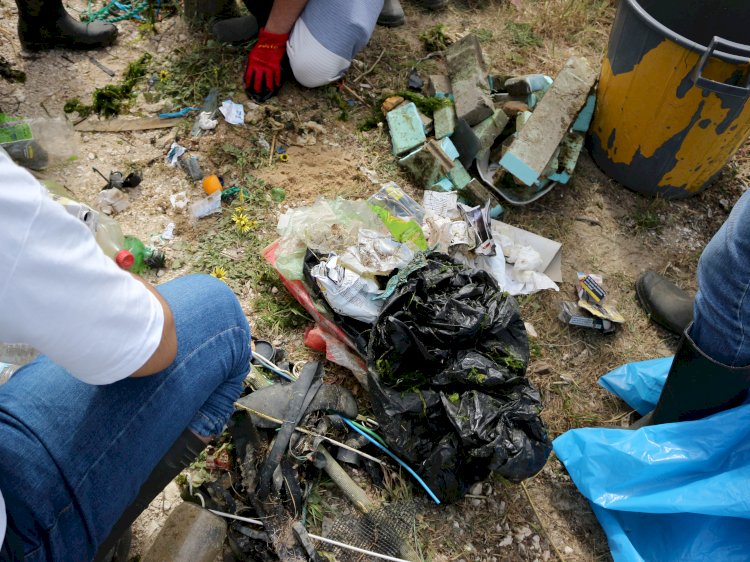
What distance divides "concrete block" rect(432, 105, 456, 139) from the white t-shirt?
86.2 inches

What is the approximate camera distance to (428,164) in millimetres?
2832

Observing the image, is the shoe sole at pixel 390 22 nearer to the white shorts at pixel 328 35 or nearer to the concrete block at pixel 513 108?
the white shorts at pixel 328 35

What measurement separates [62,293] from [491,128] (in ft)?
8.02

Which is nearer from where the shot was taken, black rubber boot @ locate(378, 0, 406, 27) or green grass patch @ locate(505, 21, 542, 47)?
black rubber boot @ locate(378, 0, 406, 27)

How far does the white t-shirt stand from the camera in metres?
0.83

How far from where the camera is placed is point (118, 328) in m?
0.98

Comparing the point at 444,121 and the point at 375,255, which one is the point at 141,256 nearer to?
the point at 375,255

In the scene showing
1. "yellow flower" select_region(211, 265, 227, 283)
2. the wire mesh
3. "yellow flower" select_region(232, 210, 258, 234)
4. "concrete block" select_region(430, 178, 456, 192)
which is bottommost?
the wire mesh

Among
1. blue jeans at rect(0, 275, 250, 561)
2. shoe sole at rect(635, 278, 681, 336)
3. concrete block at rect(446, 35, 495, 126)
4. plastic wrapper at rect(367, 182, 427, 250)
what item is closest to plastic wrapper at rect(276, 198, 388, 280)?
plastic wrapper at rect(367, 182, 427, 250)

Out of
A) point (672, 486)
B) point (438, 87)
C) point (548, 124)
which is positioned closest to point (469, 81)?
point (438, 87)

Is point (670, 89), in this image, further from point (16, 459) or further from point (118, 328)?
point (16, 459)

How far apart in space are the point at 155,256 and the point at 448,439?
1.46m

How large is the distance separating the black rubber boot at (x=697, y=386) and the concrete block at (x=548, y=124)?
3.73 ft

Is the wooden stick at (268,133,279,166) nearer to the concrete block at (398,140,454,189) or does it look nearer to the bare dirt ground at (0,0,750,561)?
the bare dirt ground at (0,0,750,561)
